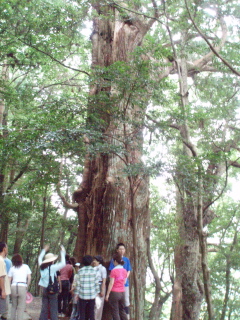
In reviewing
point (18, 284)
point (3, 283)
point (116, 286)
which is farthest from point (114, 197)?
point (3, 283)

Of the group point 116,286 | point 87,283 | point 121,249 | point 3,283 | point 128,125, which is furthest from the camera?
point 128,125

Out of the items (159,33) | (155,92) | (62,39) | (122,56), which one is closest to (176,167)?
(155,92)

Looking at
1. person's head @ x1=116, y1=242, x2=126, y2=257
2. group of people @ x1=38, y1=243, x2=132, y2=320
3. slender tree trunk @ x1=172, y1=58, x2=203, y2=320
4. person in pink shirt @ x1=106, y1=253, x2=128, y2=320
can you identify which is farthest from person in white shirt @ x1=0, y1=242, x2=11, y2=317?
slender tree trunk @ x1=172, y1=58, x2=203, y2=320

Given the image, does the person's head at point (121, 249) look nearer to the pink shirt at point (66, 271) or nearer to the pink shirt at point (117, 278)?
the pink shirt at point (117, 278)

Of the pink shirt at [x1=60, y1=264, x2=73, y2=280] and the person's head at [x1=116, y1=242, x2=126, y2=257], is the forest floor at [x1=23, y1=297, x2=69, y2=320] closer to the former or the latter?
the pink shirt at [x1=60, y1=264, x2=73, y2=280]

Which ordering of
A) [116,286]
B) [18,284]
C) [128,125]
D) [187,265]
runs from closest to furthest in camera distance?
[18,284], [116,286], [128,125], [187,265]

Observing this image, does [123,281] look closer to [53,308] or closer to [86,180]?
[53,308]

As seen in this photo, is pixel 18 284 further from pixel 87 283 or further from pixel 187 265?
pixel 187 265

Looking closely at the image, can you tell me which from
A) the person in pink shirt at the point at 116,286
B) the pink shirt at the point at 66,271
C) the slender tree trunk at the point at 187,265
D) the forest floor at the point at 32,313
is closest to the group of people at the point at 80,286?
the person in pink shirt at the point at 116,286

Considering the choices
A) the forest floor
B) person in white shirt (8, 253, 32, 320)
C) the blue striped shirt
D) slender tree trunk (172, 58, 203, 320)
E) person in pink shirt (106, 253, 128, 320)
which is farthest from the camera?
slender tree trunk (172, 58, 203, 320)

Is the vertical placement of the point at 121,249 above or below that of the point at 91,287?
above

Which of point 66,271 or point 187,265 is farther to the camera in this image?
point 187,265

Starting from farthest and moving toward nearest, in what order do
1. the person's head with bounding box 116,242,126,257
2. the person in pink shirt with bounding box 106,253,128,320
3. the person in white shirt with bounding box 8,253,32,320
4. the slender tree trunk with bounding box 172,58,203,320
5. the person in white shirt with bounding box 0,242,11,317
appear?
the slender tree trunk with bounding box 172,58,203,320, the person's head with bounding box 116,242,126,257, the person in pink shirt with bounding box 106,253,128,320, the person in white shirt with bounding box 8,253,32,320, the person in white shirt with bounding box 0,242,11,317

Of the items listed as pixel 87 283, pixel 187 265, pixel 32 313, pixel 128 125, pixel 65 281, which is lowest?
pixel 32 313
